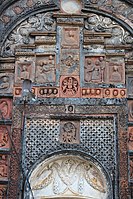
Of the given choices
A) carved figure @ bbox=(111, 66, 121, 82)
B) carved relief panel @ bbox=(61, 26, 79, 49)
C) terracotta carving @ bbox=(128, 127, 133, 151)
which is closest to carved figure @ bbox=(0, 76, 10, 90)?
carved relief panel @ bbox=(61, 26, 79, 49)

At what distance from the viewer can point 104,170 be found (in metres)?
9.68

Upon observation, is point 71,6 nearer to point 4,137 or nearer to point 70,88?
point 70,88

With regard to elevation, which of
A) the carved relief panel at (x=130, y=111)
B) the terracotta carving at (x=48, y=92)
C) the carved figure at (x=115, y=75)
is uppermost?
the carved figure at (x=115, y=75)

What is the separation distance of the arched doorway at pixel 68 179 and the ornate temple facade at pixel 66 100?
0.07 ft

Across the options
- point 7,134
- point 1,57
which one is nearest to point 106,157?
point 7,134

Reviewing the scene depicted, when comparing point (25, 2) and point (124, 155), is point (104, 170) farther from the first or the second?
point (25, 2)

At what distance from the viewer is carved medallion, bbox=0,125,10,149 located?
1003cm

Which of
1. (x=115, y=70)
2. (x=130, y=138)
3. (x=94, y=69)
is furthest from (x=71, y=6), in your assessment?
(x=130, y=138)

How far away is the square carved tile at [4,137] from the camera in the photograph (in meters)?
10.0

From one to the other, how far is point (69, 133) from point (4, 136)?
1343 mm

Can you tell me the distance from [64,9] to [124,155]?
371 cm

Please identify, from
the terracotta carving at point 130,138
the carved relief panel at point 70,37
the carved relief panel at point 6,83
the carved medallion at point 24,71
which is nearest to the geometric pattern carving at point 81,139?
the terracotta carving at point 130,138

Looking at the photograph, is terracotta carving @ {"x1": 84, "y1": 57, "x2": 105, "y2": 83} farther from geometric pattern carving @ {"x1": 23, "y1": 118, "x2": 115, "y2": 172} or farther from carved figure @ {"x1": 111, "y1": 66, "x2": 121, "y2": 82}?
geometric pattern carving @ {"x1": 23, "y1": 118, "x2": 115, "y2": 172}

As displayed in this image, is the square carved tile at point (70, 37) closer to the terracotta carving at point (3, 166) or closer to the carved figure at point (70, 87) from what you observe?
the carved figure at point (70, 87)
